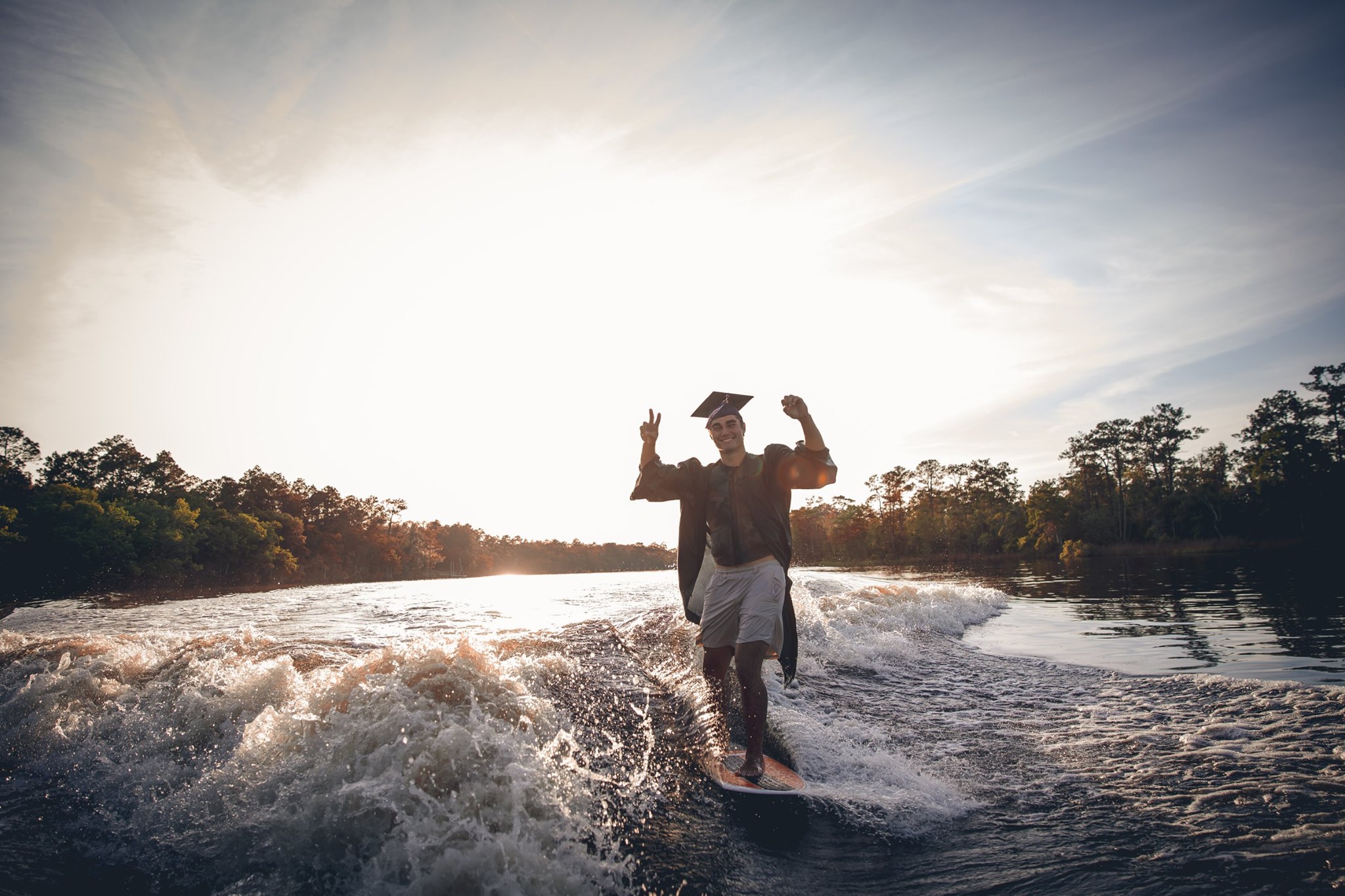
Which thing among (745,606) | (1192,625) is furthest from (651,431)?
(1192,625)

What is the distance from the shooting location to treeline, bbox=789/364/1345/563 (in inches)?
2048

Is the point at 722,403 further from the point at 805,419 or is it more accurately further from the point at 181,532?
the point at 181,532

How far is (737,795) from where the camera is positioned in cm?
357

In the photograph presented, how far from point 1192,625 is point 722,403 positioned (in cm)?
1080

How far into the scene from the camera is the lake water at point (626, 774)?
261 centimetres

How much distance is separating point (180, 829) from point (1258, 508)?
76379 millimetres

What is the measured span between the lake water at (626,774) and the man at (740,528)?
2.49 ft

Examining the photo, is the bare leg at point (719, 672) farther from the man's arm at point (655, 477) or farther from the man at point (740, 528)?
the man's arm at point (655, 477)

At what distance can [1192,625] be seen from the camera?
10.1 m

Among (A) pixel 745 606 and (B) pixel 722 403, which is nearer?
(A) pixel 745 606

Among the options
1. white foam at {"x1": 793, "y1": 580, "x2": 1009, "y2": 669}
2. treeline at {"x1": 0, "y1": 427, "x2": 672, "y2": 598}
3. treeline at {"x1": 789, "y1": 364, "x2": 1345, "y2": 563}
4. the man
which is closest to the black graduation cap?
the man

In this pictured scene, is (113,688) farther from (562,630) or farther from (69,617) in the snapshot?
(69,617)

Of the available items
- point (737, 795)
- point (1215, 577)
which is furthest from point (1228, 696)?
point (1215, 577)

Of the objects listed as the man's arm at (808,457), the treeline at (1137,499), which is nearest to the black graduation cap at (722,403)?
the man's arm at (808,457)
